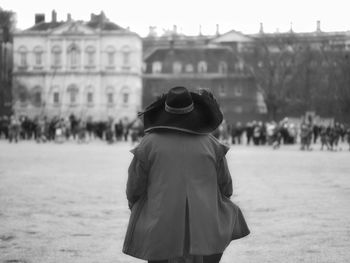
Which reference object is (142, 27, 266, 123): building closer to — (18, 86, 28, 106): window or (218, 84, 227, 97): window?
(218, 84, 227, 97): window

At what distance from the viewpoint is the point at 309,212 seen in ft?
38.8

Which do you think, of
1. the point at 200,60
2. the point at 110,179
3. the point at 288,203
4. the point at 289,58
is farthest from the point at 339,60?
the point at 288,203

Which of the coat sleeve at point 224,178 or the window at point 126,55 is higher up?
the window at point 126,55

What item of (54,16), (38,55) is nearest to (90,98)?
(38,55)

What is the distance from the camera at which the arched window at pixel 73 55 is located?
3526 inches

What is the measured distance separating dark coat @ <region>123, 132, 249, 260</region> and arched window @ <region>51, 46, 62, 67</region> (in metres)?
86.5

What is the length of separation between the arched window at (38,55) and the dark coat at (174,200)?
8699cm

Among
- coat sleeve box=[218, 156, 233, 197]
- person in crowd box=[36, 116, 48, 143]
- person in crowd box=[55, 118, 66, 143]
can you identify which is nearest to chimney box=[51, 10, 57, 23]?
person in crowd box=[36, 116, 48, 143]

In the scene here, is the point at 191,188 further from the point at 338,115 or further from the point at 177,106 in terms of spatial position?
the point at 338,115

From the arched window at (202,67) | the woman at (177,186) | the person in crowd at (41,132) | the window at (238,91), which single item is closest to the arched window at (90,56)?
the arched window at (202,67)

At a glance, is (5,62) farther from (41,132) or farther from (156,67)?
(41,132)

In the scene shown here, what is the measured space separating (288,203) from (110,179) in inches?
248

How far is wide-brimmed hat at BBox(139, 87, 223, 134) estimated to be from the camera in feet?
16.8

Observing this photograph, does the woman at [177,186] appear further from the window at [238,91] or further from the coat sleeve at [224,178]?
the window at [238,91]
